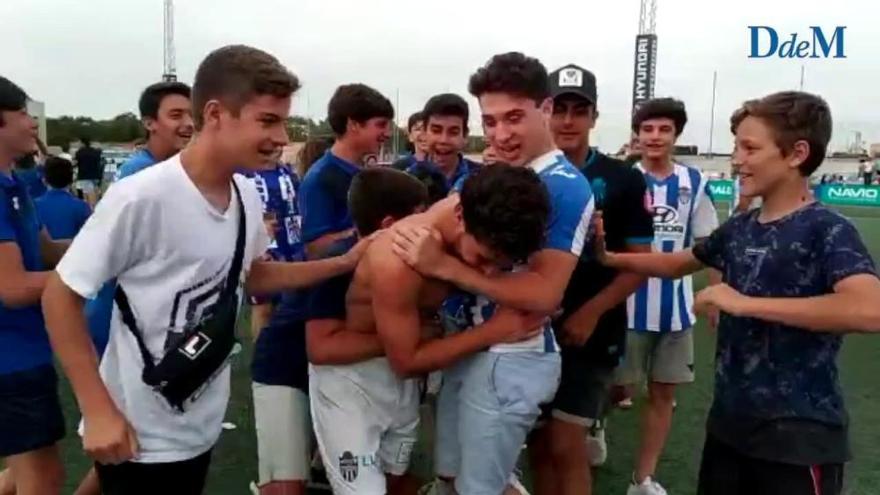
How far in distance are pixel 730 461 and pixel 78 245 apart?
6.59ft

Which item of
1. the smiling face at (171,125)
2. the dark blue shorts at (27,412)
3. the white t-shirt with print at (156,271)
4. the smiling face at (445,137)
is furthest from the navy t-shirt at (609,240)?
the smiling face at (171,125)

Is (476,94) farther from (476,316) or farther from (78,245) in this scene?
(78,245)

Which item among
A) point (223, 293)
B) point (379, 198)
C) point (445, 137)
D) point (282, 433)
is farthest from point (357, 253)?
point (445, 137)

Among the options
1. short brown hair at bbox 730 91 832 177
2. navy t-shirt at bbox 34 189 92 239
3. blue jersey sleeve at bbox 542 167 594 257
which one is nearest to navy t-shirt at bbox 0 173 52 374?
blue jersey sleeve at bbox 542 167 594 257

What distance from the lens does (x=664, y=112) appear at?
15.7ft

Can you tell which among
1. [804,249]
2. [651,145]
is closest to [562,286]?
[804,249]

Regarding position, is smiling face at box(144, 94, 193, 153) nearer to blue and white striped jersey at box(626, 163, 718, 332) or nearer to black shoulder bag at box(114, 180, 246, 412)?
black shoulder bag at box(114, 180, 246, 412)

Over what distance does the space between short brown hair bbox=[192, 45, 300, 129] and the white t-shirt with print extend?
209mm

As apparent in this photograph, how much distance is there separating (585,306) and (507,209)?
109 centimetres

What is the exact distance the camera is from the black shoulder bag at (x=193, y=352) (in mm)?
2150

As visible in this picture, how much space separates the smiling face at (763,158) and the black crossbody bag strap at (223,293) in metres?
1.49

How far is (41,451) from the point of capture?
2908 mm

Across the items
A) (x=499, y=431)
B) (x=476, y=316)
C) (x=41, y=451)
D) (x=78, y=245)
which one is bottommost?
(x=41, y=451)

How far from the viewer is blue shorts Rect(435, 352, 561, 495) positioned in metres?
2.64
